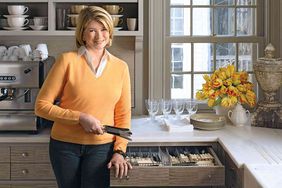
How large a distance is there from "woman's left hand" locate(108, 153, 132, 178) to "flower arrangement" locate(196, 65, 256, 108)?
0.91 metres

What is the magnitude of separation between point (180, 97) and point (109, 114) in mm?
1325

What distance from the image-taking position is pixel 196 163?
2.49 metres

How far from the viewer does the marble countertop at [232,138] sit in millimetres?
2293

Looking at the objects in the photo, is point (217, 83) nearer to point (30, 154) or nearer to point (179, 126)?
point (179, 126)

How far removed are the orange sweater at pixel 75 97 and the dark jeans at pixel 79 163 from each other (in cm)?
3

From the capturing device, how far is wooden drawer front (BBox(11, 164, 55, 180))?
286 cm

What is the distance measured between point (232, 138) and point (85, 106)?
2.86 feet

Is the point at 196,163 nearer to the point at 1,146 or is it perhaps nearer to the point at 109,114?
the point at 109,114

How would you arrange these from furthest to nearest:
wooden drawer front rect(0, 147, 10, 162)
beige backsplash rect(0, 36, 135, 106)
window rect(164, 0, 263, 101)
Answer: window rect(164, 0, 263, 101) → beige backsplash rect(0, 36, 135, 106) → wooden drawer front rect(0, 147, 10, 162)

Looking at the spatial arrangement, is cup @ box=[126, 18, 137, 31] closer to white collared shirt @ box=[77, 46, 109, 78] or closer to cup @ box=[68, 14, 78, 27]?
cup @ box=[68, 14, 78, 27]

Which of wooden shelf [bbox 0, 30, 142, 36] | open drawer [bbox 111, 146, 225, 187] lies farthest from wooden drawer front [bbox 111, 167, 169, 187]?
wooden shelf [bbox 0, 30, 142, 36]

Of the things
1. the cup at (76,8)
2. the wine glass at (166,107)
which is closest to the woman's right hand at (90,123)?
the wine glass at (166,107)

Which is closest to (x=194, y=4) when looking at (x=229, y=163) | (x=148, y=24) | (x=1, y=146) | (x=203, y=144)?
(x=148, y=24)

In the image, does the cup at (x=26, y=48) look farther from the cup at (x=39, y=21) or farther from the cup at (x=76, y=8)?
the cup at (x=76, y=8)
